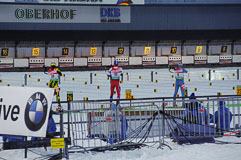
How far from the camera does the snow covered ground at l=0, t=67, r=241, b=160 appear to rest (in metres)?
7.54

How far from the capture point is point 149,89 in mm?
19828

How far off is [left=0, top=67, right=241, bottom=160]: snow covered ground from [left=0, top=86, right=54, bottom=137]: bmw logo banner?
89 centimetres

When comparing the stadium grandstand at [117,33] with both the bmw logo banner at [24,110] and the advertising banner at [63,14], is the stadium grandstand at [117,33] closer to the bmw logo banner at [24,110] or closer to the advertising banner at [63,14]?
the advertising banner at [63,14]

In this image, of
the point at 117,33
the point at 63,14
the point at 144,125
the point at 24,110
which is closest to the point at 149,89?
the point at 117,33

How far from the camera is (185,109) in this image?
8.95 m

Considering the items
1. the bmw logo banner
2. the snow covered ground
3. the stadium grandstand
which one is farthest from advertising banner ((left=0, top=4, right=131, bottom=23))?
the bmw logo banner

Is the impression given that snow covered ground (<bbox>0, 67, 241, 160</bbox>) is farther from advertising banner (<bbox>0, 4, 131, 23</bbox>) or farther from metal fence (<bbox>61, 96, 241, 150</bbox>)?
advertising banner (<bbox>0, 4, 131, 23</bbox>)

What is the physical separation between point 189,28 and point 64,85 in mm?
12152

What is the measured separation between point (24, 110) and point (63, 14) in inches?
817

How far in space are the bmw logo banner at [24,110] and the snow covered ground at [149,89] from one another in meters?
0.89

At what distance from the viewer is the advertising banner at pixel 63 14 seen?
85.5 feet

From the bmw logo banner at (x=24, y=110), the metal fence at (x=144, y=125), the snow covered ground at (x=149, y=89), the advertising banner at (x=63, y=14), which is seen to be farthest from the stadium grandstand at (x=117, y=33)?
the bmw logo banner at (x=24, y=110)

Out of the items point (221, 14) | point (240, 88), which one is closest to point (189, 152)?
point (240, 88)

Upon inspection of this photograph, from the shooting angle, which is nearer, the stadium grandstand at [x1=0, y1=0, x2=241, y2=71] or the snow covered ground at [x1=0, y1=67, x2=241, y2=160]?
the snow covered ground at [x1=0, y1=67, x2=241, y2=160]
